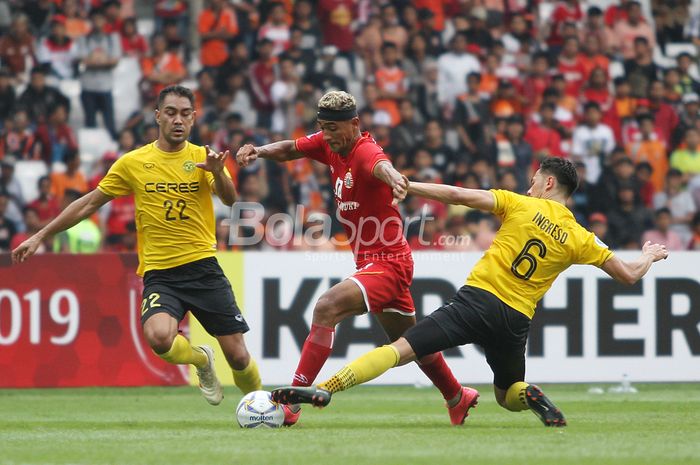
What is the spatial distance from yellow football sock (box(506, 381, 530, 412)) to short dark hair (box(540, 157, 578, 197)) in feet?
4.71

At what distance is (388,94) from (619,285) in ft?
21.2

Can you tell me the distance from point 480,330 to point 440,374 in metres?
0.71

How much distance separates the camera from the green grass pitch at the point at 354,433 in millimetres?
7387

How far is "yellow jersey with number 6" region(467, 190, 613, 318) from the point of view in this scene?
907cm

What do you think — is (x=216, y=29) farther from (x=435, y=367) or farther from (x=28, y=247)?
(x=435, y=367)

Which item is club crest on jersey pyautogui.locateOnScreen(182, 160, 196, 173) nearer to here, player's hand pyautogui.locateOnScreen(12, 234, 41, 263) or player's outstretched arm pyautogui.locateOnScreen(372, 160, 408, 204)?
player's hand pyautogui.locateOnScreen(12, 234, 41, 263)

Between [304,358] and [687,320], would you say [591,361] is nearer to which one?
[687,320]

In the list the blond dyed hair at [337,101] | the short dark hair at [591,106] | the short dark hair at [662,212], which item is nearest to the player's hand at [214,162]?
the blond dyed hair at [337,101]

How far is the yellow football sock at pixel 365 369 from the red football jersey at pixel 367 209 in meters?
0.97

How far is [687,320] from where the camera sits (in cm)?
1445

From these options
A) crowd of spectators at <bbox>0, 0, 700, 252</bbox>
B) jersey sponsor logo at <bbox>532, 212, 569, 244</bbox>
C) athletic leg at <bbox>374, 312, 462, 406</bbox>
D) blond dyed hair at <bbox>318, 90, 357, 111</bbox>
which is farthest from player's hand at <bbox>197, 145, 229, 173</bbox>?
crowd of spectators at <bbox>0, 0, 700, 252</bbox>

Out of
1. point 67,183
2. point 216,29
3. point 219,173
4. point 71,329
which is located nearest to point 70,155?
point 67,183

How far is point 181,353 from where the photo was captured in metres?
9.89

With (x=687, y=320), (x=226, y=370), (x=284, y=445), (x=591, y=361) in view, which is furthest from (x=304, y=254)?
(x=284, y=445)
